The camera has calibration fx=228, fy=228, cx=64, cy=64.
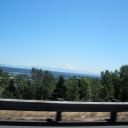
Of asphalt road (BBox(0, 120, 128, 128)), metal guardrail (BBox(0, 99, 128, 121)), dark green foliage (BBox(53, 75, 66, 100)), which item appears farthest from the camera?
dark green foliage (BBox(53, 75, 66, 100))

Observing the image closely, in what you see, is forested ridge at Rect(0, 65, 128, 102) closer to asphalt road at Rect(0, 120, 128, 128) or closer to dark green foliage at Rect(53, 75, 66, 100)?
dark green foliage at Rect(53, 75, 66, 100)

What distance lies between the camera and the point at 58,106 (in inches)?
286

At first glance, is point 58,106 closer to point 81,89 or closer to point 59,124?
point 59,124

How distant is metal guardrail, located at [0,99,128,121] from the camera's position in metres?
6.91

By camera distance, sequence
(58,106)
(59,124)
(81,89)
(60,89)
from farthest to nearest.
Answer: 1. (81,89)
2. (60,89)
3. (58,106)
4. (59,124)

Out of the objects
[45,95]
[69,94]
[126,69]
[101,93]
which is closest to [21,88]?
[45,95]

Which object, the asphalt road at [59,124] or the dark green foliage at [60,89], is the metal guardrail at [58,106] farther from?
the dark green foliage at [60,89]

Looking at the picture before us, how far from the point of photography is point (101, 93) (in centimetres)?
8438

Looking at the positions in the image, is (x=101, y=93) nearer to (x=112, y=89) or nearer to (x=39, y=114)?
(x=112, y=89)

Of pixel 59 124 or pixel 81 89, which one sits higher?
pixel 59 124

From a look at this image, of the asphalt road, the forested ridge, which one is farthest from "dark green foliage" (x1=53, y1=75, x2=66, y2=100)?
the asphalt road

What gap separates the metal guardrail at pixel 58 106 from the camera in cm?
691

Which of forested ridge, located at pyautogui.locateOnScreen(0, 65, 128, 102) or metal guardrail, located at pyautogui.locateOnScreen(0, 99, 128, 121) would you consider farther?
forested ridge, located at pyautogui.locateOnScreen(0, 65, 128, 102)

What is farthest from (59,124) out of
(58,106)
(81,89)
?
(81,89)
